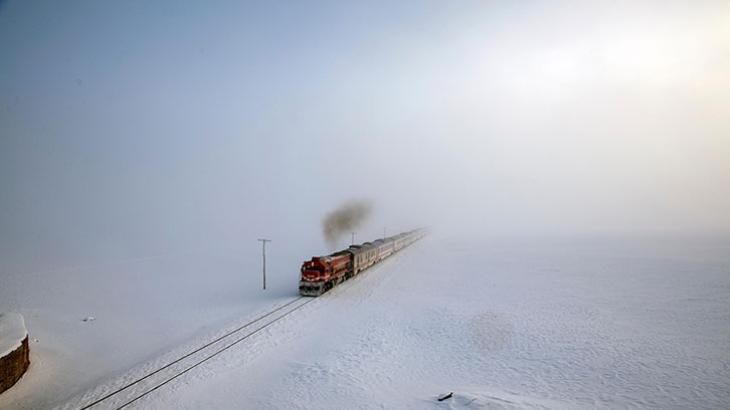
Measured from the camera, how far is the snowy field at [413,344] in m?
14.3

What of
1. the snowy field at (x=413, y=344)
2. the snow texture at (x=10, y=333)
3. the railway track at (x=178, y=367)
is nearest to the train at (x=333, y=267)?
the snowy field at (x=413, y=344)

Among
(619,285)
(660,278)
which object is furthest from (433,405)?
(660,278)

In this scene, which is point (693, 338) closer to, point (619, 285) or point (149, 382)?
point (619, 285)

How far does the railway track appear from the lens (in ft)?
46.0

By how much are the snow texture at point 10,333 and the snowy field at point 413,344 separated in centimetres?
170

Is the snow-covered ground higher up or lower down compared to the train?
lower down

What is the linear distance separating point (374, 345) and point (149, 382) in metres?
10.5

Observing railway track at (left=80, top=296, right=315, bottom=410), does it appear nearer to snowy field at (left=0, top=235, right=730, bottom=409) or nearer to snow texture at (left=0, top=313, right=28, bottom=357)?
snowy field at (left=0, top=235, right=730, bottom=409)

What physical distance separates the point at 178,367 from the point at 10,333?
9.32 metres

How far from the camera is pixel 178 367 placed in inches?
661

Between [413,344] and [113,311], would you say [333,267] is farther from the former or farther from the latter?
[113,311]

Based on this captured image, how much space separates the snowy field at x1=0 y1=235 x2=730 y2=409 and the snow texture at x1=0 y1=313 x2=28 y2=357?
1.70 meters

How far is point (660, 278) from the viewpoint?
39.6m

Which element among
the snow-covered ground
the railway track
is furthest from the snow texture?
the railway track
